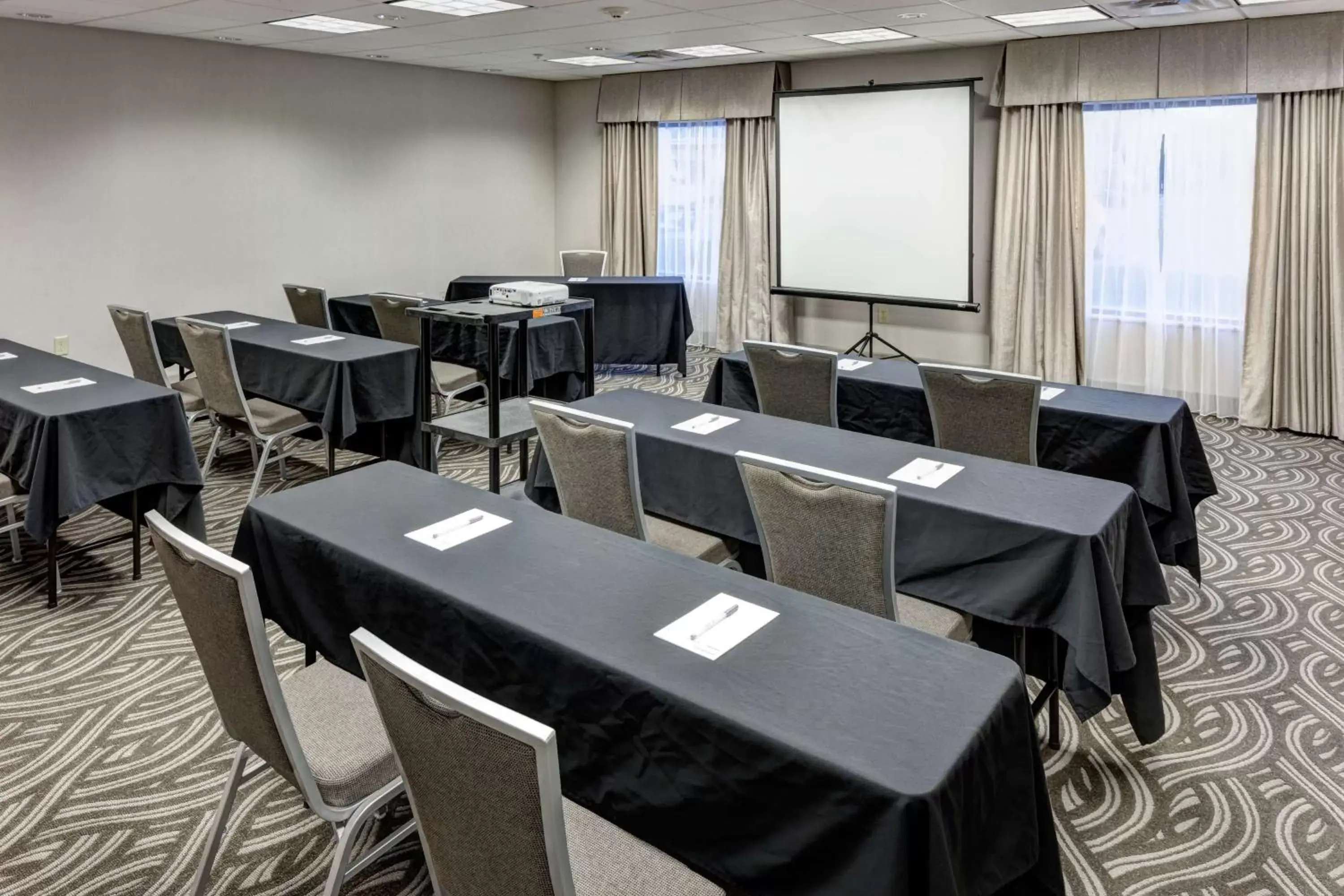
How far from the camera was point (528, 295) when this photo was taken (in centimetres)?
422

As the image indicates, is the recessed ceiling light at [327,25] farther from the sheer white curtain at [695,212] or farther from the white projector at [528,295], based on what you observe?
the sheer white curtain at [695,212]

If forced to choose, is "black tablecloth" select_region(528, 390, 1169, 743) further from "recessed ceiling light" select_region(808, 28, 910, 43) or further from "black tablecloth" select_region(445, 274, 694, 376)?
"black tablecloth" select_region(445, 274, 694, 376)

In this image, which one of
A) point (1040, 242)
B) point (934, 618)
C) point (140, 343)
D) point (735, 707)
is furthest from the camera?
point (1040, 242)

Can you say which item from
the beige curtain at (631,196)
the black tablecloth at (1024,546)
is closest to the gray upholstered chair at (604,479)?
the black tablecloth at (1024,546)

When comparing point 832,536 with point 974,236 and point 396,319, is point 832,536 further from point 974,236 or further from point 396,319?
point 974,236

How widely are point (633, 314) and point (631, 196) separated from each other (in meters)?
2.05

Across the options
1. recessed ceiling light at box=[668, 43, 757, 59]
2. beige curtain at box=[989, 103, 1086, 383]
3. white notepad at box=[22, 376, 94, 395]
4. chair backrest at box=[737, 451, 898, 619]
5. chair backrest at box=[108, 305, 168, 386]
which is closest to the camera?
chair backrest at box=[737, 451, 898, 619]

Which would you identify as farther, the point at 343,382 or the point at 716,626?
the point at 343,382

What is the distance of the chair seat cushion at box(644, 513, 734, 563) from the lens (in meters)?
3.15

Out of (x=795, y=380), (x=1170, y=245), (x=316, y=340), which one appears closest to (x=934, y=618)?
(x=795, y=380)

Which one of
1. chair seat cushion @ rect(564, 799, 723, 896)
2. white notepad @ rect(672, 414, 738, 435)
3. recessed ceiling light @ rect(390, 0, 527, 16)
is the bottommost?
chair seat cushion @ rect(564, 799, 723, 896)

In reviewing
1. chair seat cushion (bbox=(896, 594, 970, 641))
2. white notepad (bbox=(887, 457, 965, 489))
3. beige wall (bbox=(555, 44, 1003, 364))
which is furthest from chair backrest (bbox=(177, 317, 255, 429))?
beige wall (bbox=(555, 44, 1003, 364))

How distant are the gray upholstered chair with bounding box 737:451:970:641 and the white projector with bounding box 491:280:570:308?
6.50 feet

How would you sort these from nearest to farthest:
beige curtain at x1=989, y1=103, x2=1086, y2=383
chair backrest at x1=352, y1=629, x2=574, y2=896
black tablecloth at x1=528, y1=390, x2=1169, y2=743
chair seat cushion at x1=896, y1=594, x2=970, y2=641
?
chair backrest at x1=352, y1=629, x2=574, y2=896 < black tablecloth at x1=528, y1=390, x2=1169, y2=743 < chair seat cushion at x1=896, y1=594, x2=970, y2=641 < beige curtain at x1=989, y1=103, x2=1086, y2=383
